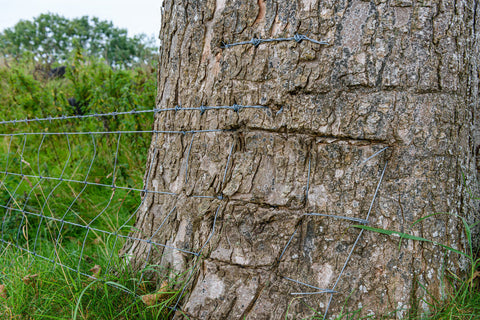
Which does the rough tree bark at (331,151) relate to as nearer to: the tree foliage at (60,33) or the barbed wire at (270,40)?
the barbed wire at (270,40)

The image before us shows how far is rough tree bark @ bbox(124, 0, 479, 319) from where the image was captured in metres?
1.37

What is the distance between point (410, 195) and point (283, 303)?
0.64 metres

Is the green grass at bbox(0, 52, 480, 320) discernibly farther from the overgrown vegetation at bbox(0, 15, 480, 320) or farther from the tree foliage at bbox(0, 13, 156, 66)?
the tree foliage at bbox(0, 13, 156, 66)

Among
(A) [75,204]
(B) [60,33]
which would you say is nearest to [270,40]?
(A) [75,204]

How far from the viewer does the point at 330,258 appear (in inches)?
56.4

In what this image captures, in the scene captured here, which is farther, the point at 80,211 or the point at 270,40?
the point at 80,211

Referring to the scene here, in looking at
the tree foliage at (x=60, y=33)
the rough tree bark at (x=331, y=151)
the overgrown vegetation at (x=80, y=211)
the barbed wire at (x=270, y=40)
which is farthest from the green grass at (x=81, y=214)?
the tree foliage at (x=60, y=33)

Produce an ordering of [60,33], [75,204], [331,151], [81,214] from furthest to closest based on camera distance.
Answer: [60,33] → [75,204] → [81,214] → [331,151]

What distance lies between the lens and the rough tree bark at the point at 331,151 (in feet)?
4.49

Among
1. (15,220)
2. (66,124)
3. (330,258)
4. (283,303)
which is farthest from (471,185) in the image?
(66,124)

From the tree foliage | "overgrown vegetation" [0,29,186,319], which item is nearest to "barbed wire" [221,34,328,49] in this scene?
"overgrown vegetation" [0,29,186,319]

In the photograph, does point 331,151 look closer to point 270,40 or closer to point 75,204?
point 270,40

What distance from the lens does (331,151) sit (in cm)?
142

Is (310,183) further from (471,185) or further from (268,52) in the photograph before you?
(471,185)
